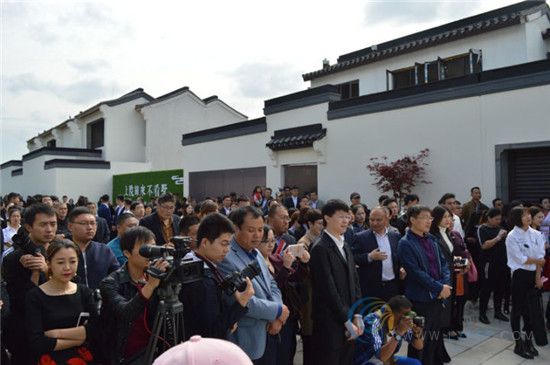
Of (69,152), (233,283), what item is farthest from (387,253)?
(69,152)

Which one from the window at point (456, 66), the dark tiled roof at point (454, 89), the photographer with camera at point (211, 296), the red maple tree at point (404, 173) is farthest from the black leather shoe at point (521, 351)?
the window at point (456, 66)

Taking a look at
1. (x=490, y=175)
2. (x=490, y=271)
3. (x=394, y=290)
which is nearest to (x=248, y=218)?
(x=394, y=290)

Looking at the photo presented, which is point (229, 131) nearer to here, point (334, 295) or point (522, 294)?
point (522, 294)

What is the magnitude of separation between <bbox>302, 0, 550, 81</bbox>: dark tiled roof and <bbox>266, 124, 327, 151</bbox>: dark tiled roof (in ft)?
13.0

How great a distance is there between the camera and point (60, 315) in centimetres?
284

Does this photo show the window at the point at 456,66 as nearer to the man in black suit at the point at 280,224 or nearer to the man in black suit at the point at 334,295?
the man in black suit at the point at 280,224

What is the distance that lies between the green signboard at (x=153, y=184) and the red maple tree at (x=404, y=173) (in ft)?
34.7

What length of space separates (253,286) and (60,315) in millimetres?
1277

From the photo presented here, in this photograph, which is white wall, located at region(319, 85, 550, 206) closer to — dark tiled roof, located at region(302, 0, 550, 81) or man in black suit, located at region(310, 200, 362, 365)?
dark tiled roof, located at region(302, 0, 550, 81)

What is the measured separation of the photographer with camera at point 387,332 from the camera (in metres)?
3.78

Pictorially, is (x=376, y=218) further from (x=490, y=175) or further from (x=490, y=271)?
(x=490, y=175)

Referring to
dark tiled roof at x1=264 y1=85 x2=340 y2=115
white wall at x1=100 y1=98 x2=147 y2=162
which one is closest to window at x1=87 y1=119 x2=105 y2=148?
white wall at x1=100 y1=98 x2=147 y2=162

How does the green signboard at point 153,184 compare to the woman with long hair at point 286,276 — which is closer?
the woman with long hair at point 286,276

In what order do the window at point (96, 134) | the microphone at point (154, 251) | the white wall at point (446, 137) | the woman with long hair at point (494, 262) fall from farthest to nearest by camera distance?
the window at point (96, 134) < the white wall at point (446, 137) < the woman with long hair at point (494, 262) < the microphone at point (154, 251)
